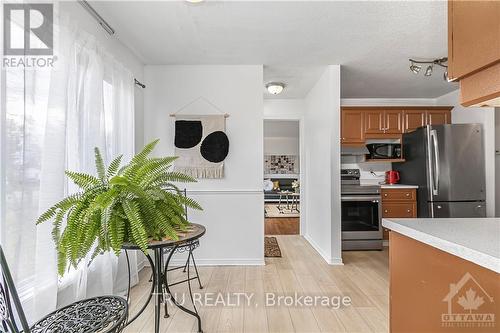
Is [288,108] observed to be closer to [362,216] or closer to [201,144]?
[201,144]

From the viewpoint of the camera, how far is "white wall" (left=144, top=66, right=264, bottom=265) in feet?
9.98

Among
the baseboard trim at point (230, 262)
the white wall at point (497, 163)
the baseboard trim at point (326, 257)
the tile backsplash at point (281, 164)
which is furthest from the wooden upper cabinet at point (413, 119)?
the tile backsplash at point (281, 164)

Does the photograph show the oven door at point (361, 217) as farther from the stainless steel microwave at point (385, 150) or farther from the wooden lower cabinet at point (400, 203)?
the stainless steel microwave at point (385, 150)

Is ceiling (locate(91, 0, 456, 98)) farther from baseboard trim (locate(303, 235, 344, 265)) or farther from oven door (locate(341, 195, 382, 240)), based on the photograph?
baseboard trim (locate(303, 235, 344, 265))

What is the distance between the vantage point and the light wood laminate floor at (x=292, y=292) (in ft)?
6.03

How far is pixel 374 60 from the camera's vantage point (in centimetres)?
291

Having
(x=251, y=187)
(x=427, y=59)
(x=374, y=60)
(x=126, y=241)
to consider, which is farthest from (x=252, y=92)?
(x=126, y=241)

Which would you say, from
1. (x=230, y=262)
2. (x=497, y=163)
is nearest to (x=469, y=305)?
(x=230, y=262)

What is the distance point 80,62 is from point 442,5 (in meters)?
2.84

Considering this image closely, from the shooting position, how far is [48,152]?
1.47 meters

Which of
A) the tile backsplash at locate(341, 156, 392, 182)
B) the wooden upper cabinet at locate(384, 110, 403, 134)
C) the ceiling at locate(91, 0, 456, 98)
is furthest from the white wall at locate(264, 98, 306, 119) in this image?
the wooden upper cabinet at locate(384, 110, 403, 134)

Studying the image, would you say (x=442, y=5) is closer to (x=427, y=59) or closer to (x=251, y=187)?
(x=427, y=59)

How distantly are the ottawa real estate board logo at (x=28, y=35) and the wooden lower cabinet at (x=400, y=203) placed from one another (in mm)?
4178

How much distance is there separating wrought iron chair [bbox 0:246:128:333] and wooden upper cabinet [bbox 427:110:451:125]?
189 inches
